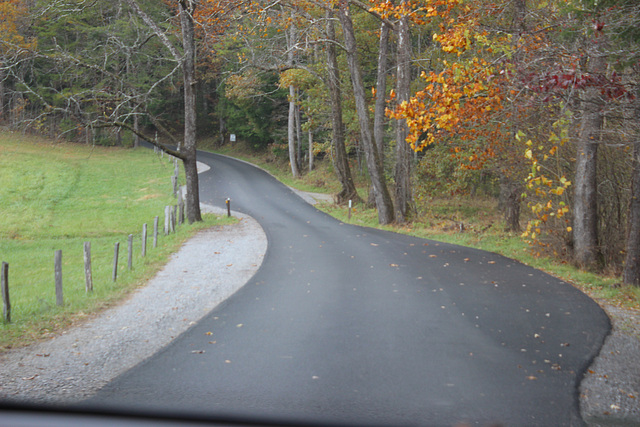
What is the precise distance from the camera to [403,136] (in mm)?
20953

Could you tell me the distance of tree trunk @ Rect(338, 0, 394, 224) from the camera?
2136 cm

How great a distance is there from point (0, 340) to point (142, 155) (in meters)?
44.8

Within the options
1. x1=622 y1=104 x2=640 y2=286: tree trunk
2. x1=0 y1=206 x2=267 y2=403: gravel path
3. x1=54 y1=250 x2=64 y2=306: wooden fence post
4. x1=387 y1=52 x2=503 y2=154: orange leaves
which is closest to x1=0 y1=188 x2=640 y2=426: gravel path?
x1=0 y1=206 x2=267 y2=403: gravel path

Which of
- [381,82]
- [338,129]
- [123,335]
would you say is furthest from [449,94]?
[338,129]

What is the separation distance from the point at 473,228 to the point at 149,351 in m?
15.5

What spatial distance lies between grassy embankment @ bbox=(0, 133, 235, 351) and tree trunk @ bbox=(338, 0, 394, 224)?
21.7ft

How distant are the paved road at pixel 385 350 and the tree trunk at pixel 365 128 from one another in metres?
9.19

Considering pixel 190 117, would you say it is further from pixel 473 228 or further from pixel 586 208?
pixel 586 208

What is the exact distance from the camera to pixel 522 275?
11.9 metres

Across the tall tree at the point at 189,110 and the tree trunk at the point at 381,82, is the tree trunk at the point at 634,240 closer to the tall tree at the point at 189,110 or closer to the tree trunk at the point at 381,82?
the tree trunk at the point at 381,82

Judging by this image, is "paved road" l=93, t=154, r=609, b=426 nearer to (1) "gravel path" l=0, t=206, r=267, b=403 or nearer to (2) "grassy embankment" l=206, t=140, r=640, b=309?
(1) "gravel path" l=0, t=206, r=267, b=403

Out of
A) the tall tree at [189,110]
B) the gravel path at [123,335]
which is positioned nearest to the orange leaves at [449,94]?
the gravel path at [123,335]

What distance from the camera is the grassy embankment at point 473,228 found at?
10991mm

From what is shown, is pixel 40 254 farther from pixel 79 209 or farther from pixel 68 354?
pixel 68 354
